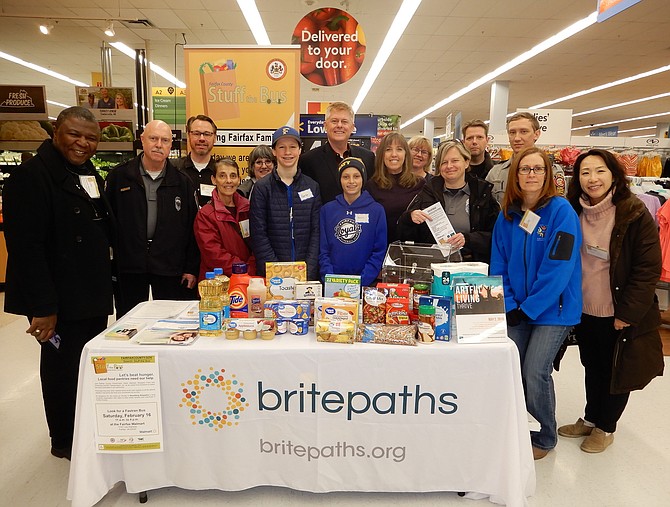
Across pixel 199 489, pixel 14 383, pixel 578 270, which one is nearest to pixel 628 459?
pixel 578 270

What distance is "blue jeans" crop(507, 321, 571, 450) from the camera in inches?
91.1

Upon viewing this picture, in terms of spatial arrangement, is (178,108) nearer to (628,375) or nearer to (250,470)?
(250,470)

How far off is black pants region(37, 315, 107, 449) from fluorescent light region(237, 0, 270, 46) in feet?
17.1

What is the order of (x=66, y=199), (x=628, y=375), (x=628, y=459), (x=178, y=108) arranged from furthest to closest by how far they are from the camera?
(x=178, y=108) → (x=628, y=459) → (x=628, y=375) → (x=66, y=199)

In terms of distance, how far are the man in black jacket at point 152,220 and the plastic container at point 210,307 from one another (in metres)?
0.90

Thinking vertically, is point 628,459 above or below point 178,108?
below

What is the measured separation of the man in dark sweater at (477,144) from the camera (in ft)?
11.6

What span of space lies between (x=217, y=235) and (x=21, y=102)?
5.36m

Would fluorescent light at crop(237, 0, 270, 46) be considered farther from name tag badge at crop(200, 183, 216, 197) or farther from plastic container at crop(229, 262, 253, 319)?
plastic container at crop(229, 262, 253, 319)

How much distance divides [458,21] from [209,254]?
653 cm

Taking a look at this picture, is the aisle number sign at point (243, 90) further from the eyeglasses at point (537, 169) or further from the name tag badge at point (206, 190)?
the eyeglasses at point (537, 169)

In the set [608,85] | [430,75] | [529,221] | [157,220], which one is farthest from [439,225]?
[608,85]

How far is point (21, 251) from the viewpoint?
2.08 metres

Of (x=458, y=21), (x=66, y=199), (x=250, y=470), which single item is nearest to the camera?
(x=250, y=470)
